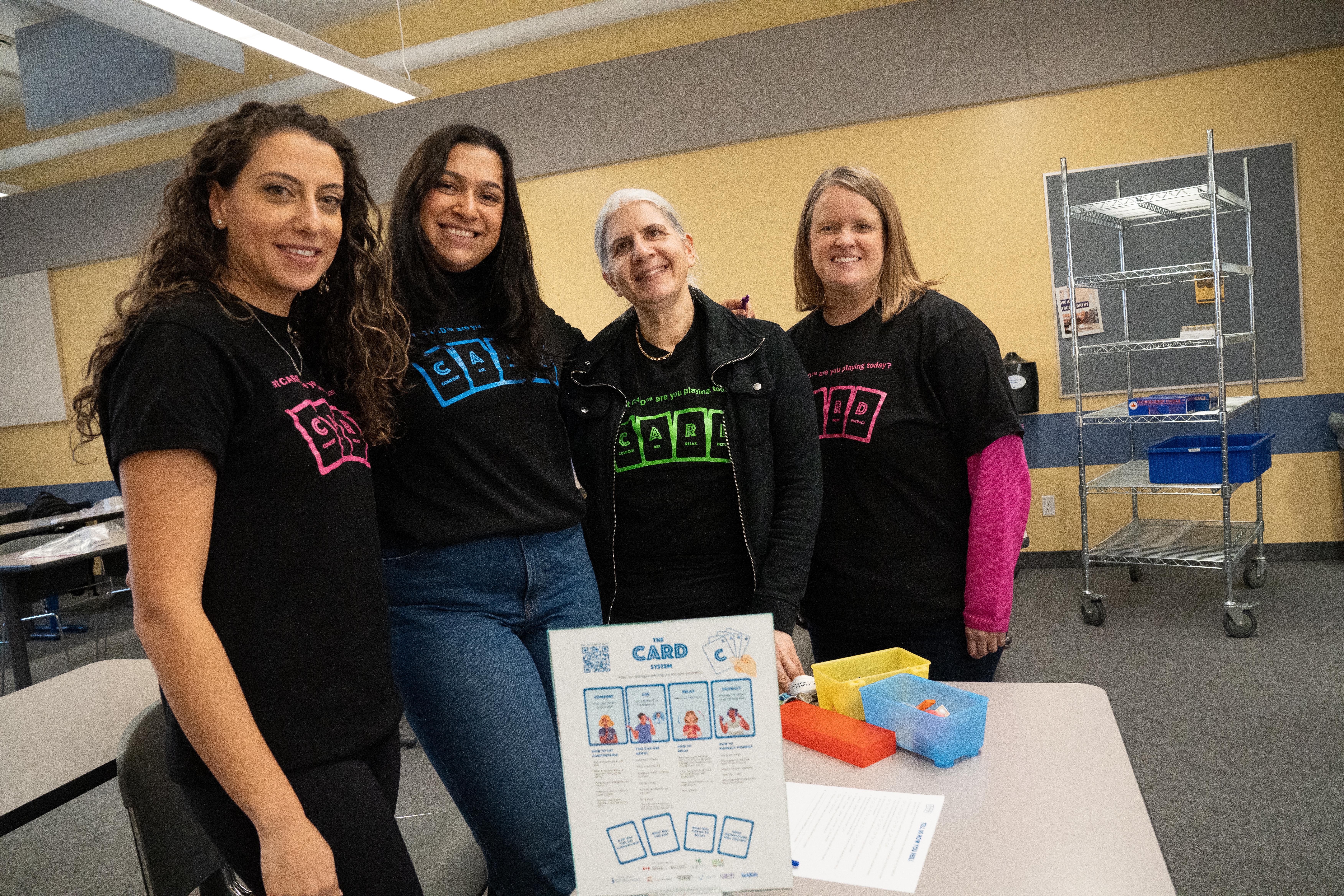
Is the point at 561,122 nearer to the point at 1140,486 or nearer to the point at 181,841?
the point at 1140,486

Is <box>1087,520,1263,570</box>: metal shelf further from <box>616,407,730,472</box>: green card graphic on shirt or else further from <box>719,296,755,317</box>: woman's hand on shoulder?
<box>616,407,730,472</box>: green card graphic on shirt

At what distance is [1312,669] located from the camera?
3.22 metres

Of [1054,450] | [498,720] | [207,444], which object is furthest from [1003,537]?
[1054,450]

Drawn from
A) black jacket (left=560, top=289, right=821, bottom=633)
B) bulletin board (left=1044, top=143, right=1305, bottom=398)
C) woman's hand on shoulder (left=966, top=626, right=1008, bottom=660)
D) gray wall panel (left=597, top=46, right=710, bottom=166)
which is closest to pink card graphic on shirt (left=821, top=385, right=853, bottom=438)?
black jacket (left=560, top=289, right=821, bottom=633)

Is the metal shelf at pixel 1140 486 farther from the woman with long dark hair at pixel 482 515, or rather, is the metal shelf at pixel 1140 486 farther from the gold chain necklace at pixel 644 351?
the woman with long dark hair at pixel 482 515

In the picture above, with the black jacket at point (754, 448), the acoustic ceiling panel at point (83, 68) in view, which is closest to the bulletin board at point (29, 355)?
the acoustic ceiling panel at point (83, 68)

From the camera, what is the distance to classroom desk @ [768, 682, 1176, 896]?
0.92 meters

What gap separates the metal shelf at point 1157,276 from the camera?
12.3 ft

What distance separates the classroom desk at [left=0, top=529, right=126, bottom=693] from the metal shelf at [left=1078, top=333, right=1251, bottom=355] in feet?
15.9

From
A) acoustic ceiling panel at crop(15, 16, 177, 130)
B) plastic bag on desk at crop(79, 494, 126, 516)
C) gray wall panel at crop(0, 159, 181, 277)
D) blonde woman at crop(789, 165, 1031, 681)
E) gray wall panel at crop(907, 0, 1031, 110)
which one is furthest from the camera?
gray wall panel at crop(0, 159, 181, 277)

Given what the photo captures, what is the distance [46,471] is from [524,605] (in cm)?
772

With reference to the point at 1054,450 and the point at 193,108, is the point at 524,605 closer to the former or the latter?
the point at 1054,450

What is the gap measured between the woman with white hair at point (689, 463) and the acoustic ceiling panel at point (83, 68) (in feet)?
16.5

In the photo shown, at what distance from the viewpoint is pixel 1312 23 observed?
434cm
